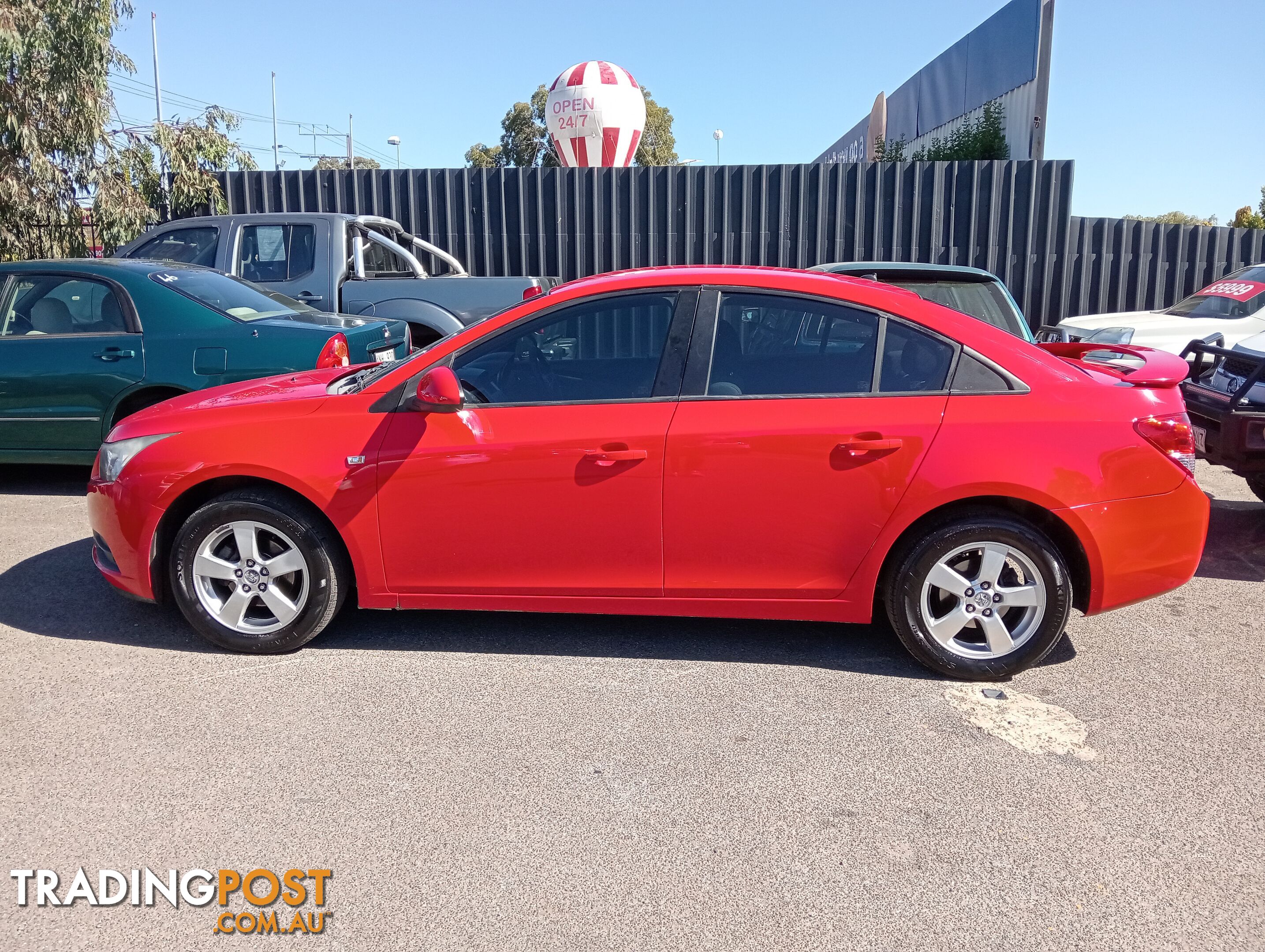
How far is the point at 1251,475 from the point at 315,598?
5.18 m

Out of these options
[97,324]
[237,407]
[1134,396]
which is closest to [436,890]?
[237,407]

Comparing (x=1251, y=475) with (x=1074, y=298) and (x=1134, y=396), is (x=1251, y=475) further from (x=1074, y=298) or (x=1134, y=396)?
(x=1074, y=298)

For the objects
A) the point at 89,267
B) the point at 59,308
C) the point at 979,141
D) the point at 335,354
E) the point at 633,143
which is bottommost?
the point at 335,354

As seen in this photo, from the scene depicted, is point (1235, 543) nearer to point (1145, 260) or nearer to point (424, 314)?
point (424, 314)

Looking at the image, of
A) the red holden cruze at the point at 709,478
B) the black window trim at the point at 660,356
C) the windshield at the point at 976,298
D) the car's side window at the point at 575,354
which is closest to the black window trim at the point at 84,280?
the red holden cruze at the point at 709,478

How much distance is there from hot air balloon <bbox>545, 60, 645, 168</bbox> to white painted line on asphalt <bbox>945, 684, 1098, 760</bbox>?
69.7 ft

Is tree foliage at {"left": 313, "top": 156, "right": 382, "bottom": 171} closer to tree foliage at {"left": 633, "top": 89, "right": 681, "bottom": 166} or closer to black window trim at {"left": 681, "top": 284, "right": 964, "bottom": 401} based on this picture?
tree foliage at {"left": 633, "top": 89, "right": 681, "bottom": 166}

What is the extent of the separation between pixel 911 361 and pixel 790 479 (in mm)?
693

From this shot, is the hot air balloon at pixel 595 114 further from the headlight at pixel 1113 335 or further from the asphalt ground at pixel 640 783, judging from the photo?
the asphalt ground at pixel 640 783

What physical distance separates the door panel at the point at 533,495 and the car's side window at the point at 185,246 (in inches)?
254

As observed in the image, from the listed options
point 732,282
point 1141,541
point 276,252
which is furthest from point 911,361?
point 276,252

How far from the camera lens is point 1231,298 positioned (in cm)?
934

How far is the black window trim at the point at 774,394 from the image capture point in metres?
4.09

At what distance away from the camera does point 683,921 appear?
2.66m
